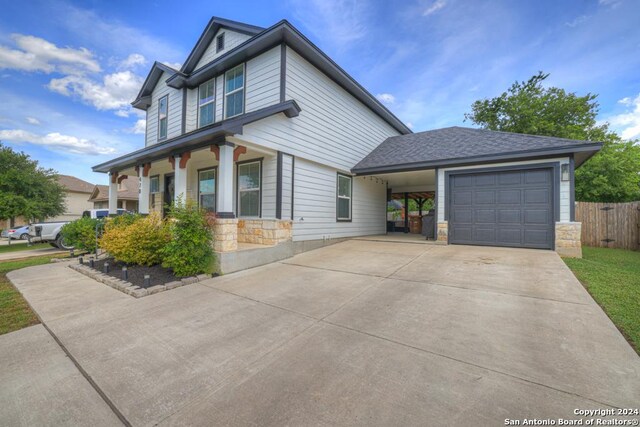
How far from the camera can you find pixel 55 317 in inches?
142

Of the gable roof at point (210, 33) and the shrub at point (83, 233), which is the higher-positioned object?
the gable roof at point (210, 33)

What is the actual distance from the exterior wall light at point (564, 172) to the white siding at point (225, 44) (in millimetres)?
9888

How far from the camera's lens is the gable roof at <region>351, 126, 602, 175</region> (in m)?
6.79

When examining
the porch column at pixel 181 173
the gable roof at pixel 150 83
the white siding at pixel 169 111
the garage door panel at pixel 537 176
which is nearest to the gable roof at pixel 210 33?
the gable roof at pixel 150 83

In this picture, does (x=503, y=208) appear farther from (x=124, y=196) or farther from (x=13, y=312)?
(x=124, y=196)

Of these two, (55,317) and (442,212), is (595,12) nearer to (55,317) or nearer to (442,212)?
(442,212)

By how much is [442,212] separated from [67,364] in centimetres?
867

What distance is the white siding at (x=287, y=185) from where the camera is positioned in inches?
287

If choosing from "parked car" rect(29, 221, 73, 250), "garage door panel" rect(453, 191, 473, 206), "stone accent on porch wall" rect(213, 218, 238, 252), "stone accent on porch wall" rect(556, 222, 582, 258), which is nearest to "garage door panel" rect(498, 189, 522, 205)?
"garage door panel" rect(453, 191, 473, 206)

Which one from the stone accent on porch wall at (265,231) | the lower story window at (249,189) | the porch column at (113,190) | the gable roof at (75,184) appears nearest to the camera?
the stone accent on porch wall at (265,231)

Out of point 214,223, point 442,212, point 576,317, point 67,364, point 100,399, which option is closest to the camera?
point 100,399

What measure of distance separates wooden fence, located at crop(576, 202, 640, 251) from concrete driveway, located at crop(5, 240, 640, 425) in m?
7.63

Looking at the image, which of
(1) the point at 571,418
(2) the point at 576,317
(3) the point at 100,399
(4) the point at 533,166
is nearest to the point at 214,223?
(3) the point at 100,399

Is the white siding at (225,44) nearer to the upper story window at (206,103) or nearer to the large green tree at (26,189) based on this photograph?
the upper story window at (206,103)
